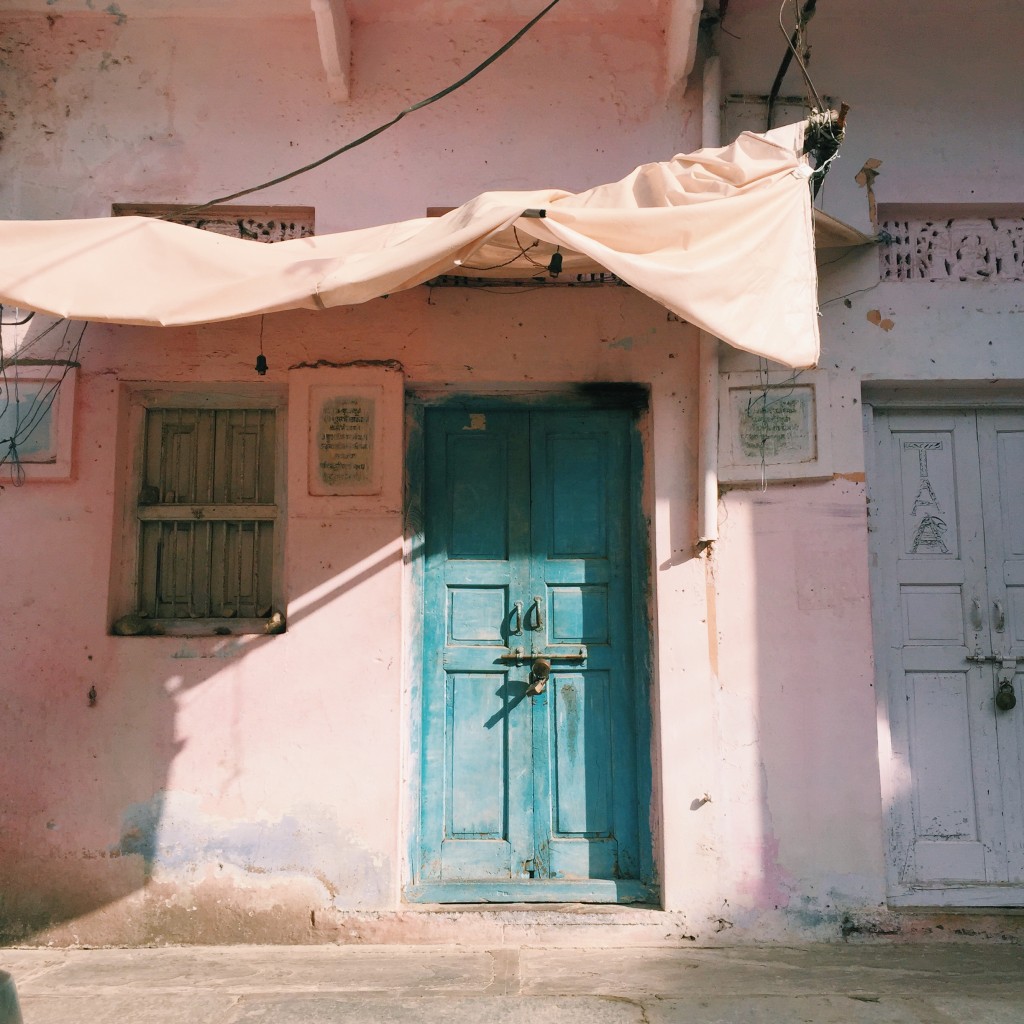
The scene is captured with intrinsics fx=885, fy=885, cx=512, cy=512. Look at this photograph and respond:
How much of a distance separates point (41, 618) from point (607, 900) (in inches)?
114

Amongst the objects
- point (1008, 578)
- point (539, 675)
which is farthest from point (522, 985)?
point (1008, 578)

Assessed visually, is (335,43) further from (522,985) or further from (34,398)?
(522,985)

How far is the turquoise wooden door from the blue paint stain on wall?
0.86 ft

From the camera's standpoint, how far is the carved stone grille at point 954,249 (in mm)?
4293

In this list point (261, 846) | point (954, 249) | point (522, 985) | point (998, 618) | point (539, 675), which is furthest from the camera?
point (954, 249)

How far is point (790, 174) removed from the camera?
3242 millimetres

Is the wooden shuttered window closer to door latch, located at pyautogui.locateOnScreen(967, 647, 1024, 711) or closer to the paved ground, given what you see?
the paved ground

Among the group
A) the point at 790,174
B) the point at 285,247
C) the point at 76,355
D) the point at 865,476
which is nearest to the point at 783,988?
the point at 865,476

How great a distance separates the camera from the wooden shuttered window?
424 cm

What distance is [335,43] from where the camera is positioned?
414cm

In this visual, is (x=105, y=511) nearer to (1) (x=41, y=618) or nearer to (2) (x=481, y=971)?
(1) (x=41, y=618)

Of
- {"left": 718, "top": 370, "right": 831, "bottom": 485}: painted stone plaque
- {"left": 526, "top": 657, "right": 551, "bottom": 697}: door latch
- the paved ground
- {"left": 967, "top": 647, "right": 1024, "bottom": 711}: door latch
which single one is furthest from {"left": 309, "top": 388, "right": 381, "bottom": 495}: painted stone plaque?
{"left": 967, "top": 647, "right": 1024, "bottom": 711}: door latch

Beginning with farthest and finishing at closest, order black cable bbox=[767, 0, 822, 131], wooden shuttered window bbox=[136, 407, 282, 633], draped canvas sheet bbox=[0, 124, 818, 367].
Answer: wooden shuttered window bbox=[136, 407, 282, 633] < black cable bbox=[767, 0, 822, 131] < draped canvas sheet bbox=[0, 124, 818, 367]

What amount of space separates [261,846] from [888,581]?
316cm
